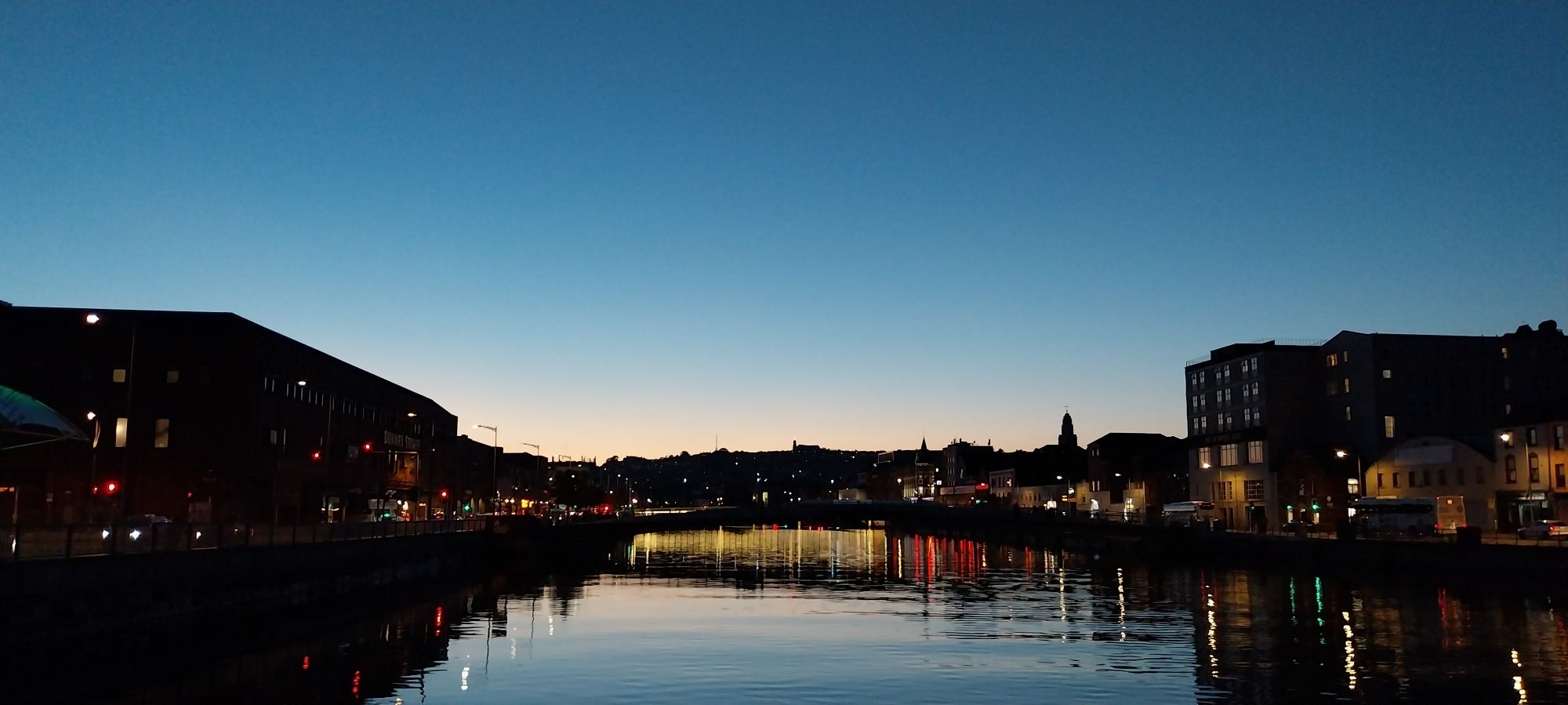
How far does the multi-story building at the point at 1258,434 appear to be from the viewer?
458 ft

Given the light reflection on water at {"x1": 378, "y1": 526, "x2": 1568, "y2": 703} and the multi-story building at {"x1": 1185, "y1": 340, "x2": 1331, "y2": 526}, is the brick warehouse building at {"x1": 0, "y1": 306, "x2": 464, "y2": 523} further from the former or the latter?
the multi-story building at {"x1": 1185, "y1": 340, "x2": 1331, "y2": 526}

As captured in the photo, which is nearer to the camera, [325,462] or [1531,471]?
[1531,471]

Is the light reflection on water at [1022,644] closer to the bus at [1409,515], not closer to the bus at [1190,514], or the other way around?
the bus at [1409,515]

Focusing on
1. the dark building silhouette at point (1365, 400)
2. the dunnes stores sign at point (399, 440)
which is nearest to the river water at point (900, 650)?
the dunnes stores sign at point (399, 440)

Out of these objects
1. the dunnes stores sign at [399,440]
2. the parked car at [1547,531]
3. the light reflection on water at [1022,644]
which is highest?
the dunnes stores sign at [399,440]

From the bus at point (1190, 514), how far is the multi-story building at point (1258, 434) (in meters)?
1.80

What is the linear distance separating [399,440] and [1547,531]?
353 ft

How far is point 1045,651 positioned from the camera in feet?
150

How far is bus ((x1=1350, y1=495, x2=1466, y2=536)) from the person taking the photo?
100 meters

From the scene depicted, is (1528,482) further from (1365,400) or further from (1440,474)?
(1365,400)

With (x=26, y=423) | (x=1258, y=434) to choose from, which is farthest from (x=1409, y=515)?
(x=26, y=423)

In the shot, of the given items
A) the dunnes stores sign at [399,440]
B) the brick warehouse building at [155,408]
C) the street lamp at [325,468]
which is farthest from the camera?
the dunnes stores sign at [399,440]

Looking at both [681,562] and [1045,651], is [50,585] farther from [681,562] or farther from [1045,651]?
[681,562]

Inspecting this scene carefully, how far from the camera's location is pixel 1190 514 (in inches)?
5630
